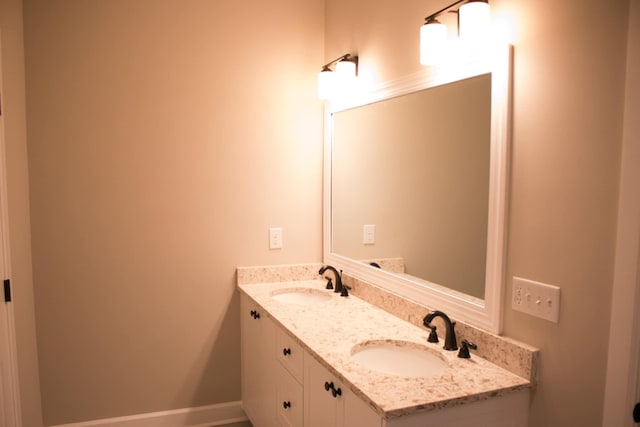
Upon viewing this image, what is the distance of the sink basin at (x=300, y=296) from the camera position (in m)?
2.51

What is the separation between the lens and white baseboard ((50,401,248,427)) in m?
2.50

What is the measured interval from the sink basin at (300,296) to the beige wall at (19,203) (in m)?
1.27

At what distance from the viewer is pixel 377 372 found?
139 cm

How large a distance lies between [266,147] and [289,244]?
2.09ft

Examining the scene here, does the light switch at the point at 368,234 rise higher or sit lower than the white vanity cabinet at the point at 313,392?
higher

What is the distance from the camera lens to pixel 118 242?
2.46m

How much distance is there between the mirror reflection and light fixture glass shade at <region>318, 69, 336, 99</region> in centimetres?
15

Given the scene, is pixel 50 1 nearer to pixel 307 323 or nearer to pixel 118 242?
pixel 118 242

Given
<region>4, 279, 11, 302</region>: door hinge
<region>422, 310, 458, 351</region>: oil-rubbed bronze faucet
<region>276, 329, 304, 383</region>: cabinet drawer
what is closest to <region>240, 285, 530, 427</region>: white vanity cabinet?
<region>276, 329, 304, 383</region>: cabinet drawer

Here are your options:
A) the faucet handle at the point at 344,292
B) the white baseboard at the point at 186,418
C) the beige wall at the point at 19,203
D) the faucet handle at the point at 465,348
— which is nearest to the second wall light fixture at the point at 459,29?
the faucet handle at the point at 465,348

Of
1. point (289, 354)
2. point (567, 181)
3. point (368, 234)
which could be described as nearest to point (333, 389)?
point (289, 354)

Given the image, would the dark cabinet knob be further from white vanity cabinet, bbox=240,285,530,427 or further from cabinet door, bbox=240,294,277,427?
cabinet door, bbox=240,294,277,427

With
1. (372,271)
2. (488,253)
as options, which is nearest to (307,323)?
(372,271)

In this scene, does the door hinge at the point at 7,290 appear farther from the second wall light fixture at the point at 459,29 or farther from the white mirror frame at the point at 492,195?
the second wall light fixture at the point at 459,29
